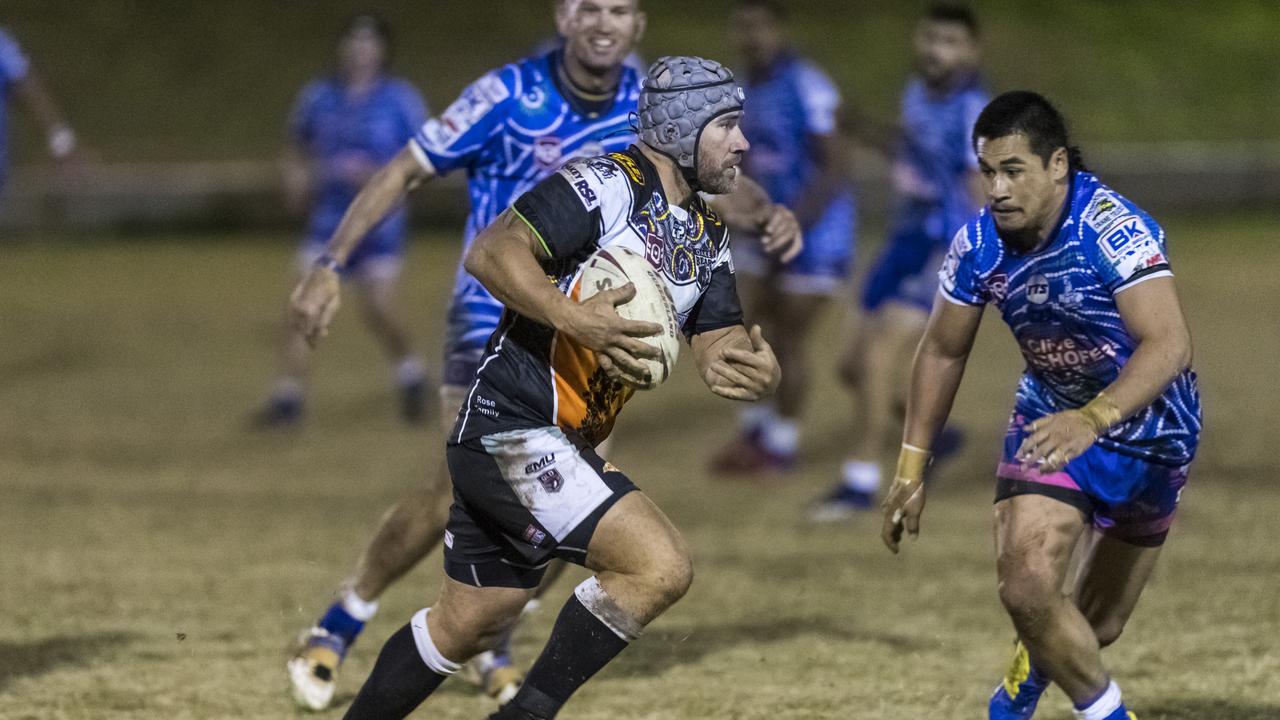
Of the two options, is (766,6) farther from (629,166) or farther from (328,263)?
(629,166)

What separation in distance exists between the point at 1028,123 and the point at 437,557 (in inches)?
180

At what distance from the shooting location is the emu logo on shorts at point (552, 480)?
451cm

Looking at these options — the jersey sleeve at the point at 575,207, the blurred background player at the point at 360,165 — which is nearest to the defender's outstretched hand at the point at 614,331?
the jersey sleeve at the point at 575,207

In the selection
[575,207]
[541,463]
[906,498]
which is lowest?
[906,498]

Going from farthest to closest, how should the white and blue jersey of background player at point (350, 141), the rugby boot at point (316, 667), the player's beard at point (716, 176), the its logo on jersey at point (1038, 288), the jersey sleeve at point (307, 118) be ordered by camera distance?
the jersey sleeve at point (307, 118), the white and blue jersey of background player at point (350, 141), the rugby boot at point (316, 667), the its logo on jersey at point (1038, 288), the player's beard at point (716, 176)

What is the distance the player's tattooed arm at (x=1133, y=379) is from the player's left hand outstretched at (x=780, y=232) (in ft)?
4.61

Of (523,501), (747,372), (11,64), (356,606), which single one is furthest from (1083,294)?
(11,64)

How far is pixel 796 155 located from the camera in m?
10.5

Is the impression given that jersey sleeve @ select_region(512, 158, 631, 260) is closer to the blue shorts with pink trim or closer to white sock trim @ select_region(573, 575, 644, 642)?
white sock trim @ select_region(573, 575, 644, 642)

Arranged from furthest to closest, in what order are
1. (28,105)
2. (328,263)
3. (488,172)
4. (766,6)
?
1. (28,105)
2. (766,6)
3. (488,172)
4. (328,263)

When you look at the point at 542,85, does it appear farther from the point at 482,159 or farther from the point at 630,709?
the point at 630,709

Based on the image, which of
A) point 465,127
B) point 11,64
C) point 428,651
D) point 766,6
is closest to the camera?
point 428,651

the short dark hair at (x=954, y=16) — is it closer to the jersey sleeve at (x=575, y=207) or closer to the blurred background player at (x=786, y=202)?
the blurred background player at (x=786, y=202)

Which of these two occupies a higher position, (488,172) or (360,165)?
(488,172)
